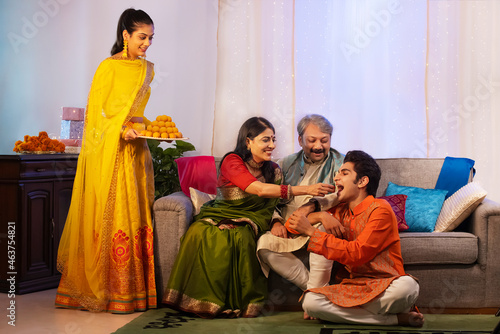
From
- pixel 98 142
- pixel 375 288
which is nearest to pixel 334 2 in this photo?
pixel 98 142

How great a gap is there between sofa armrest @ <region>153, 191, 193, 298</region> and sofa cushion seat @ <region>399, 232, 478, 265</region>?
4.02 feet

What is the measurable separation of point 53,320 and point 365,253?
5.39 feet

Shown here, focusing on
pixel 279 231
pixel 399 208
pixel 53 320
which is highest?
pixel 399 208

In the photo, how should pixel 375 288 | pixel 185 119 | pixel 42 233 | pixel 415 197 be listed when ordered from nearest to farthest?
pixel 375 288
pixel 415 197
pixel 42 233
pixel 185 119

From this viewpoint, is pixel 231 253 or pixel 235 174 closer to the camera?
pixel 231 253

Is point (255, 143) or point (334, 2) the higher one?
point (334, 2)

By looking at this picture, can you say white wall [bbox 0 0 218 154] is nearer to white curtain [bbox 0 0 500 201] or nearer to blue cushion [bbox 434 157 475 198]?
white curtain [bbox 0 0 500 201]

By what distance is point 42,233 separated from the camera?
404 cm

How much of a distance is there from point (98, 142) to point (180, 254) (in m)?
0.79

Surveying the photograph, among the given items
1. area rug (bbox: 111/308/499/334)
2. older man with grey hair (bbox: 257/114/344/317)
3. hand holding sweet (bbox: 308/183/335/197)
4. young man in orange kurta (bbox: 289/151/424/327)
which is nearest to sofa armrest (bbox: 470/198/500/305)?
area rug (bbox: 111/308/499/334)

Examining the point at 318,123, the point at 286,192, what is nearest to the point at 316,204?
the point at 286,192

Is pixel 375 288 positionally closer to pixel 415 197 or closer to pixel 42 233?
pixel 415 197

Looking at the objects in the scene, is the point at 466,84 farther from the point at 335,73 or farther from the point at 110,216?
the point at 110,216

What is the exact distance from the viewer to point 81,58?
5.11 m
